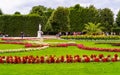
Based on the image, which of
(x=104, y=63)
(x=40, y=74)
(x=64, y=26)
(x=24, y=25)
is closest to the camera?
(x=40, y=74)

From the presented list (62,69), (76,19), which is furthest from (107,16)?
(62,69)

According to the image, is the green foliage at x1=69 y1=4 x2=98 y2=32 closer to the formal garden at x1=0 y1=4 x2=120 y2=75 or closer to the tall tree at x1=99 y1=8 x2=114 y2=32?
the formal garden at x1=0 y1=4 x2=120 y2=75

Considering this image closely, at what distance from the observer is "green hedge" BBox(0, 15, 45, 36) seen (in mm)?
46719

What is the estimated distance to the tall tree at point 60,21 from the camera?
5303 centimetres

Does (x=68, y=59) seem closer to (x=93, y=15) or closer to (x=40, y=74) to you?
(x=40, y=74)

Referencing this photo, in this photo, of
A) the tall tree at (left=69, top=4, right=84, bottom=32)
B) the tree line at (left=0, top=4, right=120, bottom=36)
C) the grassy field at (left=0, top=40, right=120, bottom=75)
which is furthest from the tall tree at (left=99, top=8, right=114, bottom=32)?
the grassy field at (left=0, top=40, right=120, bottom=75)

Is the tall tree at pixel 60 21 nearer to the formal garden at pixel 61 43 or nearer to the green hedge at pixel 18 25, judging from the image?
the formal garden at pixel 61 43

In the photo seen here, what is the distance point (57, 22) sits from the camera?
53.2 metres

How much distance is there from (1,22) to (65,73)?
124 ft

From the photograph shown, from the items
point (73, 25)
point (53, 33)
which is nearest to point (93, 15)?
point (73, 25)

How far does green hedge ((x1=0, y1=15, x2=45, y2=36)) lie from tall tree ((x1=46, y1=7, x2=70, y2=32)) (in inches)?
253

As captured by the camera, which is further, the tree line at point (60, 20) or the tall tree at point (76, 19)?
the tall tree at point (76, 19)

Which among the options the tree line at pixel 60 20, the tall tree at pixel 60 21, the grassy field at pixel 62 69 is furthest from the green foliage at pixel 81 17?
the grassy field at pixel 62 69

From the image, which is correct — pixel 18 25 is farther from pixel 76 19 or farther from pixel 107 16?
pixel 107 16
